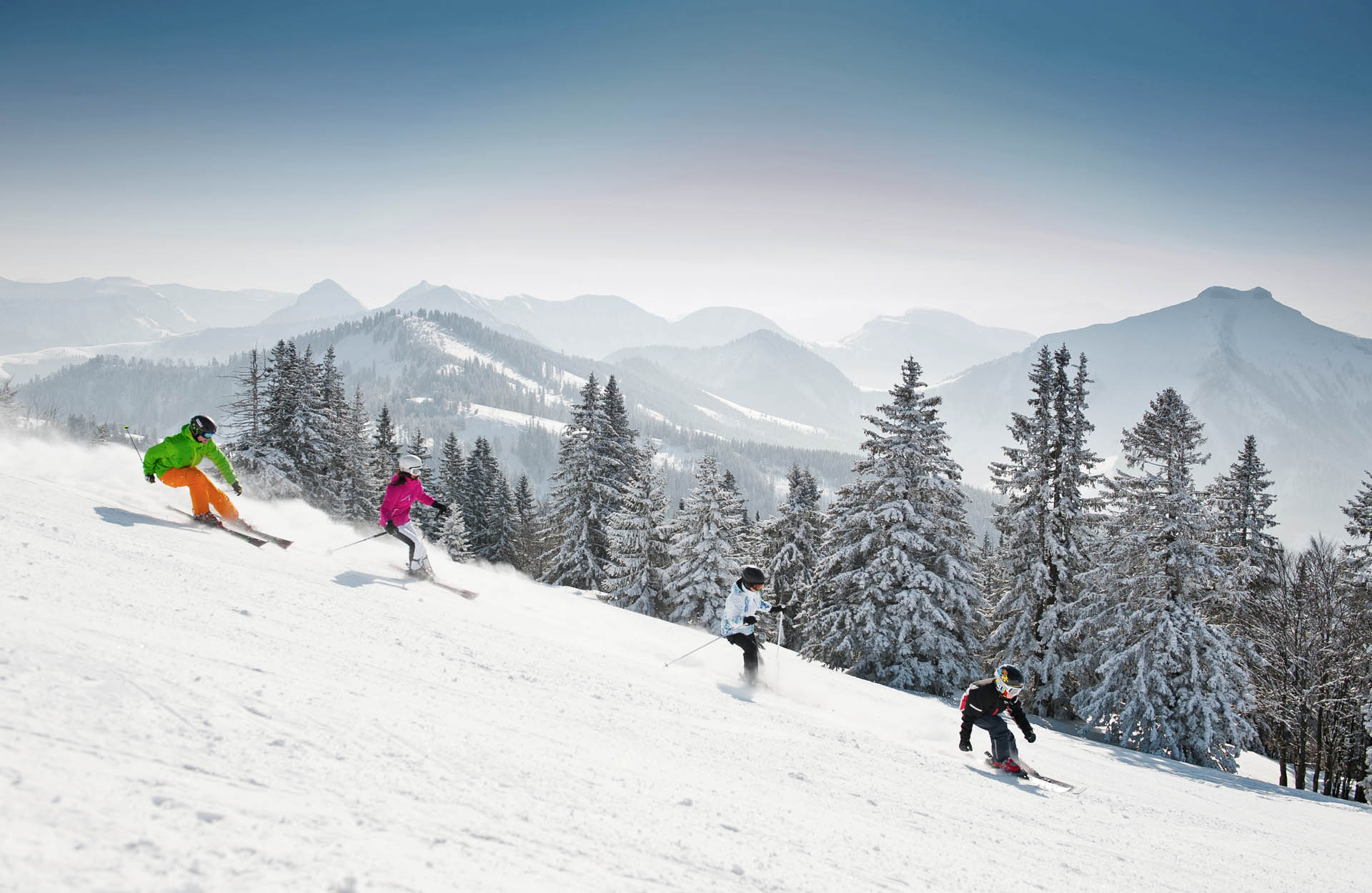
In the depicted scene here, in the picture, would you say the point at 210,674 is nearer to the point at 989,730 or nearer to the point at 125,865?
the point at 125,865

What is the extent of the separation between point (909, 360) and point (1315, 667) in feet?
58.8

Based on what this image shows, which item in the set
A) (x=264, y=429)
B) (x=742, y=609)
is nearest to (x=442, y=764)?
(x=742, y=609)

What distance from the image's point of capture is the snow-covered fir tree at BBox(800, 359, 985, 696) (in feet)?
70.8

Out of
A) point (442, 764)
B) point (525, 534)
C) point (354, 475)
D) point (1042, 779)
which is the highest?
point (354, 475)

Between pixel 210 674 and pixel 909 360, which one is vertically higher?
pixel 909 360

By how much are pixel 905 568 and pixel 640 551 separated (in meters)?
13.0

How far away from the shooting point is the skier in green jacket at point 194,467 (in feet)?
36.7

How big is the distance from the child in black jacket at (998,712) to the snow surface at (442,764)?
0.59 m

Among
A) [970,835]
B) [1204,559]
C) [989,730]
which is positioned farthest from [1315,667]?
[970,835]

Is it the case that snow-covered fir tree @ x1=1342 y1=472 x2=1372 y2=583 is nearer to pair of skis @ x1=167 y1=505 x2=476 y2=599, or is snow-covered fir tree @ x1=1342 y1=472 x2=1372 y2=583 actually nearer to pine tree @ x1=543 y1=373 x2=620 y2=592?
pine tree @ x1=543 y1=373 x2=620 y2=592

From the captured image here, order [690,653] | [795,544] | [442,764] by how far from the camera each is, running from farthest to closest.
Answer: [795,544] → [690,653] → [442,764]

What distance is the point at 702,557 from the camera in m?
28.7

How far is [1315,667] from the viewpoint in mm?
23375

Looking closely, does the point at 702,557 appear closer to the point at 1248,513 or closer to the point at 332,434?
the point at 332,434
